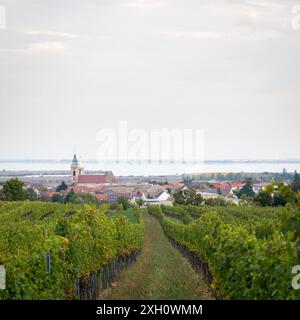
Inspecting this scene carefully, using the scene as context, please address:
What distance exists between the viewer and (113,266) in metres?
18.0

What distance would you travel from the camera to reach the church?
100631 millimetres

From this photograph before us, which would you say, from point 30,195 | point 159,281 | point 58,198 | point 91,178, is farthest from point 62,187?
point 159,281

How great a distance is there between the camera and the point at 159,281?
15.1m

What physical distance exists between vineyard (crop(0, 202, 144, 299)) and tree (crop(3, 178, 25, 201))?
48869mm

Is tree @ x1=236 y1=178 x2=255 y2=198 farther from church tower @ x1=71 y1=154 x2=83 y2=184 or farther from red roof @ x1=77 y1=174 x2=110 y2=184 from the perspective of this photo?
red roof @ x1=77 y1=174 x2=110 y2=184

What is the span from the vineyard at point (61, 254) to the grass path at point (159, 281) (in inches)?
26.6

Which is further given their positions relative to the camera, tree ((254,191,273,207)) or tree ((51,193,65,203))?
tree ((51,193,65,203))

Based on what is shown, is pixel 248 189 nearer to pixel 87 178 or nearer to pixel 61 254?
pixel 87 178

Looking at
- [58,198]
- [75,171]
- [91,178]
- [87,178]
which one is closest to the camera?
[58,198]

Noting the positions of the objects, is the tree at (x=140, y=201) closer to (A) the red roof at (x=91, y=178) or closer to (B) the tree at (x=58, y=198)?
(B) the tree at (x=58, y=198)

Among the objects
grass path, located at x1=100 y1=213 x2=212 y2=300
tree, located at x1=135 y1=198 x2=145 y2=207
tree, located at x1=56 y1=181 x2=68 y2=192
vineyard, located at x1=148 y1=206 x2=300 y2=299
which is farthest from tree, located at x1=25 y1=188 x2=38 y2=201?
vineyard, located at x1=148 y1=206 x2=300 y2=299

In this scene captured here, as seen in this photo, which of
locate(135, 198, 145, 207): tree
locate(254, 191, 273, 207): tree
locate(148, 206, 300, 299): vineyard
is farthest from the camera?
locate(135, 198, 145, 207): tree

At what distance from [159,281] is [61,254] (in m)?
4.78
